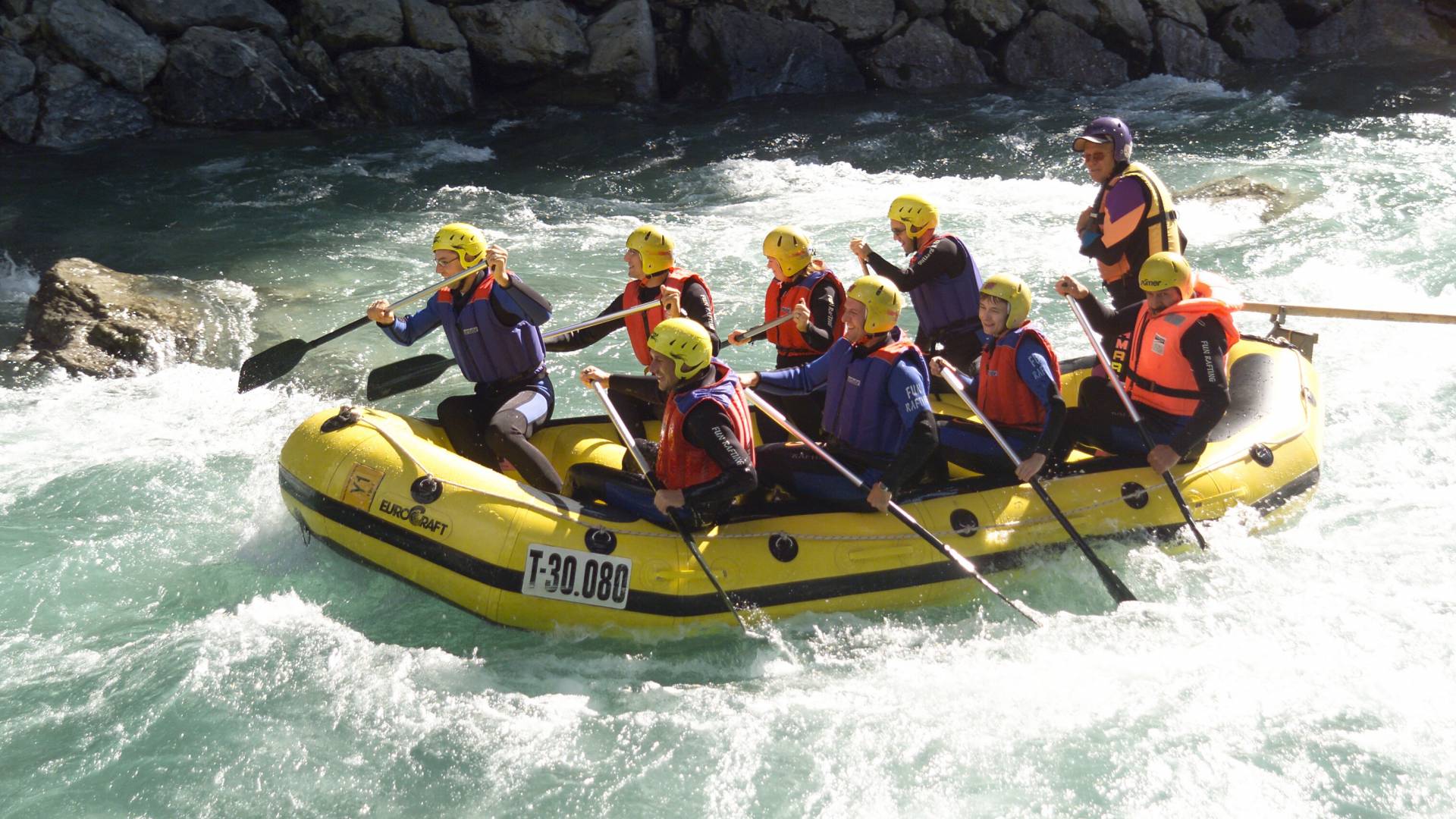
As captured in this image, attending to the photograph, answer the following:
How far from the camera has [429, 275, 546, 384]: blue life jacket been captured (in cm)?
584

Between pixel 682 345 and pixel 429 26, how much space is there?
11.4 metres

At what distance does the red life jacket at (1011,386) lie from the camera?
5562mm

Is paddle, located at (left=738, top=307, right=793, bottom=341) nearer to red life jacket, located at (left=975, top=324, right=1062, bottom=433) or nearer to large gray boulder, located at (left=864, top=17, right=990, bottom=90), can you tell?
red life jacket, located at (left=975, top=324, right=1062, bottom=433)

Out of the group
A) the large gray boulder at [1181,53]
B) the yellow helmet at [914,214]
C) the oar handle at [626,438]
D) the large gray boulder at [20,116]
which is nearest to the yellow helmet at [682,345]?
the oar handle at [626,438]

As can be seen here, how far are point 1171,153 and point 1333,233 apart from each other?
9.69 feet

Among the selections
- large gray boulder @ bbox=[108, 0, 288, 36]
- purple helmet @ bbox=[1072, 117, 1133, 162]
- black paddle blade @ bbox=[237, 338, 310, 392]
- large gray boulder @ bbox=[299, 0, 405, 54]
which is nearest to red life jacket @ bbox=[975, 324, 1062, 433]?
purple helmet @ bbox=[1072, 117, 1133, 162]

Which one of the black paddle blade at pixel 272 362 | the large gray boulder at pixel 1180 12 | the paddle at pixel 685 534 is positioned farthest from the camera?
the large gray boulder at pixel 1180 12

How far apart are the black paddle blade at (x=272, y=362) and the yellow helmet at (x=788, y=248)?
259cm

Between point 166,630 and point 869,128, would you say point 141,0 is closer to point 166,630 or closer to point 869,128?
point 869,128

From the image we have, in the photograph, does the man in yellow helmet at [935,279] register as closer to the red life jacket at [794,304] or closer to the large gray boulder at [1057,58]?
the red life jacket at [794,304]

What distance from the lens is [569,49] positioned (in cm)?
1525

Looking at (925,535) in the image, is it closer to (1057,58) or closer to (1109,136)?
(1109,136)

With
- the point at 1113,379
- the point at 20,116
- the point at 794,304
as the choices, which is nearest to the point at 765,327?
the point at 794,304

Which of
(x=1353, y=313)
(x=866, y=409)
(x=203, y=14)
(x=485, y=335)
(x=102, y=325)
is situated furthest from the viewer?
(x=203, y=14)
